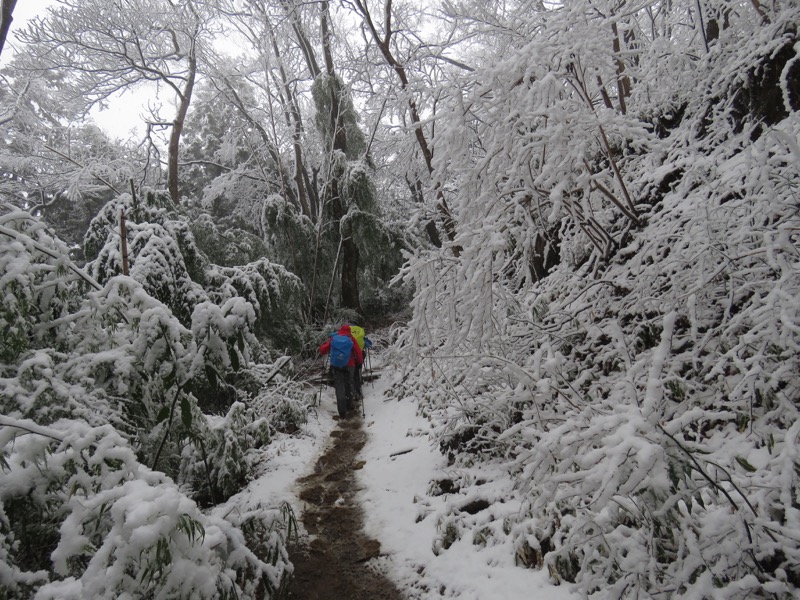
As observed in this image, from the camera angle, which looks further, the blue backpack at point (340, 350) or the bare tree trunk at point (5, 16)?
the blue backpack at point (340, 350)

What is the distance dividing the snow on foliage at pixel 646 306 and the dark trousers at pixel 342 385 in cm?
380

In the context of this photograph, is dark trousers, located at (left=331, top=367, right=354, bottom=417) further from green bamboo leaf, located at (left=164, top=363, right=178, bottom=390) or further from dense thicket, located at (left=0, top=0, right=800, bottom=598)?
green bamboo leaf, located at (left=164, top=363, right=178, bottom=390)

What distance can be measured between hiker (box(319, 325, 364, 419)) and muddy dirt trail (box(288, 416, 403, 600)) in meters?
2.09

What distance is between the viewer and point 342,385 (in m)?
7.27

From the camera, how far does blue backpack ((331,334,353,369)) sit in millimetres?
7102

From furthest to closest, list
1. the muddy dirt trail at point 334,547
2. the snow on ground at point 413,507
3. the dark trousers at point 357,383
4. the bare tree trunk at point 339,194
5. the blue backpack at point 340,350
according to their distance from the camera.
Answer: the bare tree trunk at point 339,194, the dark trousers at point 357,383, the blue backpack at point 340,350, the muddy dirt trail at point 334,547, the snow on ground at point 413,507

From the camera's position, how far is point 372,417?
715cm

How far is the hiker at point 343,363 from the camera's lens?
7133 millimetres

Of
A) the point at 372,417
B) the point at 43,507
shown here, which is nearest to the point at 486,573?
the point at 43,507

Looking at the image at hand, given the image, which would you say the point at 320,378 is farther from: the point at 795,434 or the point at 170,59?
the point at 170,59

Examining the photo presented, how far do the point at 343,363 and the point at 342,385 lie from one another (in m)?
0.46

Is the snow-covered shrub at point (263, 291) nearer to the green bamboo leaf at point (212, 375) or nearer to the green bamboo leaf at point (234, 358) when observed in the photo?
the green bamboo leaf at point (234, 358)

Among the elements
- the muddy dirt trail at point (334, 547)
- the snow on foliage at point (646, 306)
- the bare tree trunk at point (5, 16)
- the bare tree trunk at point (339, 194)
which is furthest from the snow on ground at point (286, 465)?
the bare tree trunk at point (339, 194)

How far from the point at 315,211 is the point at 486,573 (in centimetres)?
1277
